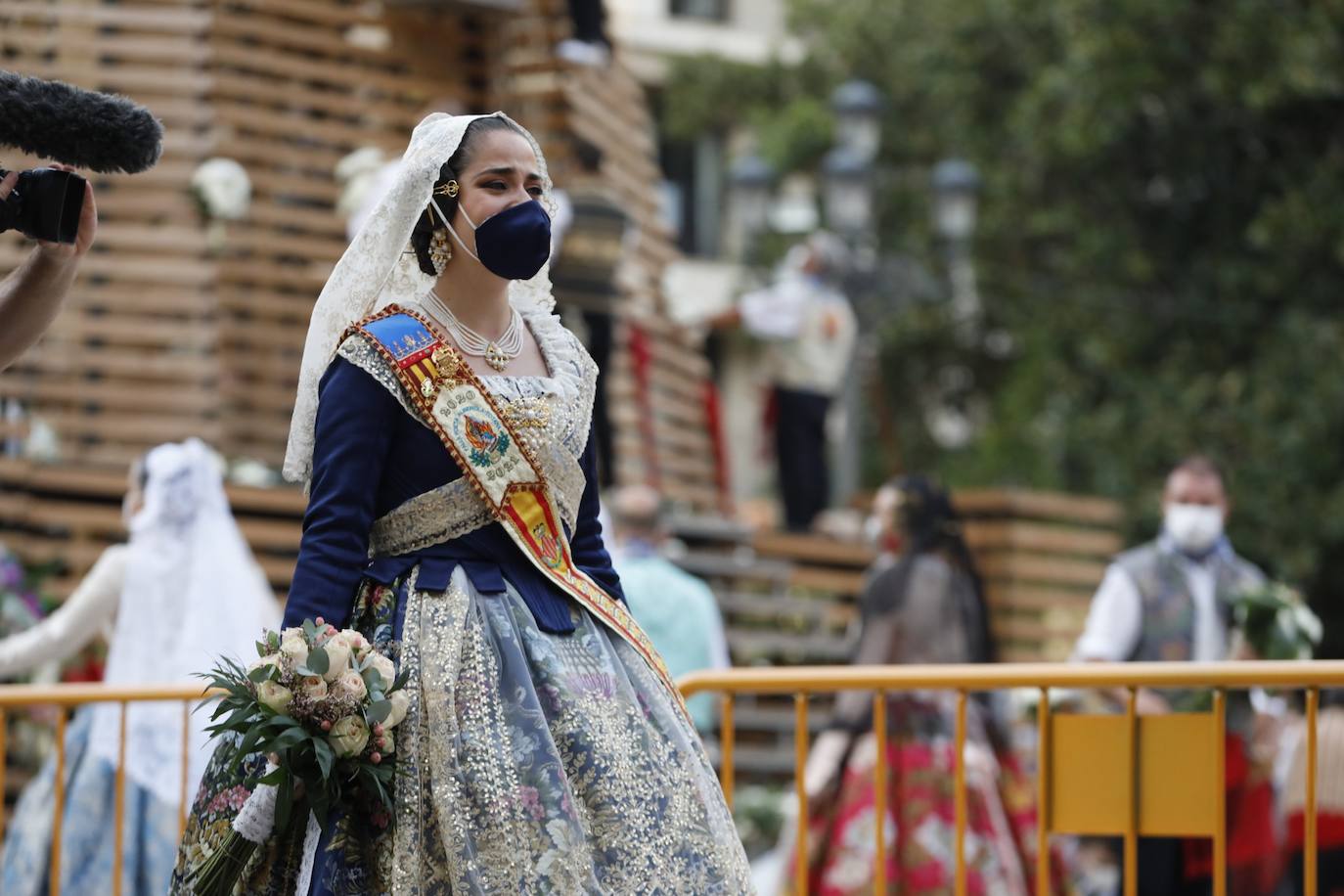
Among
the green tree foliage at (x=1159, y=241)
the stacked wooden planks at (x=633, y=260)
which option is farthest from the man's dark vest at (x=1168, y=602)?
the green tree foliage at (x=1159, y=241)

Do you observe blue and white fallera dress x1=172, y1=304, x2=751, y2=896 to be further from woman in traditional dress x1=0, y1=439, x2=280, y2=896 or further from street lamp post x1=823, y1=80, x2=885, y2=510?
street lamp post x1=823, y1=80, x2=885, y2=510

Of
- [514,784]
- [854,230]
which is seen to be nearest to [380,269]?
[514,784]

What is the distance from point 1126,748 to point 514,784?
206cm

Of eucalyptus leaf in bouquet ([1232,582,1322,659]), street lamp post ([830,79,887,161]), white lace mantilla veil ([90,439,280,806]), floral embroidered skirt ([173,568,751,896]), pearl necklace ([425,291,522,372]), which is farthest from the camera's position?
street lamp post ([830,79,887,161])

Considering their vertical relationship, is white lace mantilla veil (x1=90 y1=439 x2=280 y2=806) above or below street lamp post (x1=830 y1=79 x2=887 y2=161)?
below

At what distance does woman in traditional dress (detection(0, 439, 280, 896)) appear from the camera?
7805 mm

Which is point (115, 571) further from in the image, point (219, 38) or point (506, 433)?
point (219, 38)

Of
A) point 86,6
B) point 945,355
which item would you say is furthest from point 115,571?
point 945,355

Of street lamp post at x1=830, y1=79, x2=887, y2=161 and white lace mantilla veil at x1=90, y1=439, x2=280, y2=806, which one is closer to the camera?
white lace mantilla veil at x1=90, y1=439, x2=280, y2=806

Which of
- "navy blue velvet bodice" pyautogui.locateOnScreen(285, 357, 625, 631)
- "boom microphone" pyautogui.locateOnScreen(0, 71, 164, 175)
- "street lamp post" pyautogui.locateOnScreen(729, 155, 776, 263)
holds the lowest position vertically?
"navy blue velvet bodice" pyautogui.locateOnScreen(285, 357, 625, 631)

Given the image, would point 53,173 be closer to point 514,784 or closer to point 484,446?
point 484,446

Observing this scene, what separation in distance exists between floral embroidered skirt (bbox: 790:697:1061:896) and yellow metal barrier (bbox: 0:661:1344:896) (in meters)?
3.33

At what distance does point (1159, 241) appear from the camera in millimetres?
24094

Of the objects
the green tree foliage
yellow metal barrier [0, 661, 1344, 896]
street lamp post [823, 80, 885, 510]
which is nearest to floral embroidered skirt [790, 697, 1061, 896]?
yellow metal barrier [0, 661, 1344, 896]
